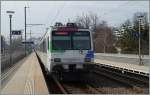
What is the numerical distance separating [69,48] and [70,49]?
8 cm

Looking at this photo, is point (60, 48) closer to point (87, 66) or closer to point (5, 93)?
point (87, 66)

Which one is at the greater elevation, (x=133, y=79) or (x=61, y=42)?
(x=61, y=42)

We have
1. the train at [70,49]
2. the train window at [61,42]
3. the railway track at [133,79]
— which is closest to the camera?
the train at [70,49]

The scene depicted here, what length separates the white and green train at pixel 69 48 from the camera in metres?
20.3

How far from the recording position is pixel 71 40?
68.9ft

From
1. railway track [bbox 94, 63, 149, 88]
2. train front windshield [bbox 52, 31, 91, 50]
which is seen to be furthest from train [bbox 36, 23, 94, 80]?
railway track [bbox 94, 63, 149, 88]

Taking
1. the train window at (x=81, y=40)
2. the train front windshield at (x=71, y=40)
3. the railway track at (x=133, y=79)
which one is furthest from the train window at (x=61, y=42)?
the railway track at (x=133, y=79)

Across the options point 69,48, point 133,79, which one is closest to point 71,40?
point 69,48

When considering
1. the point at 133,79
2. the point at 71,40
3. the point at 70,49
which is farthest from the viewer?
the point at 133,79

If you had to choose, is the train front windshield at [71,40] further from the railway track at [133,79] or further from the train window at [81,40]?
the railway track at [133,79]

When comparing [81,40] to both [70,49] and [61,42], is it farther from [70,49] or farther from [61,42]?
[61,42]

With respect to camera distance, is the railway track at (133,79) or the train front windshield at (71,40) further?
the railway track at (133,79)

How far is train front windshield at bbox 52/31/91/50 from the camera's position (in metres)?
20.9

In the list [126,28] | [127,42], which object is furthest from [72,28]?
[126,28]
